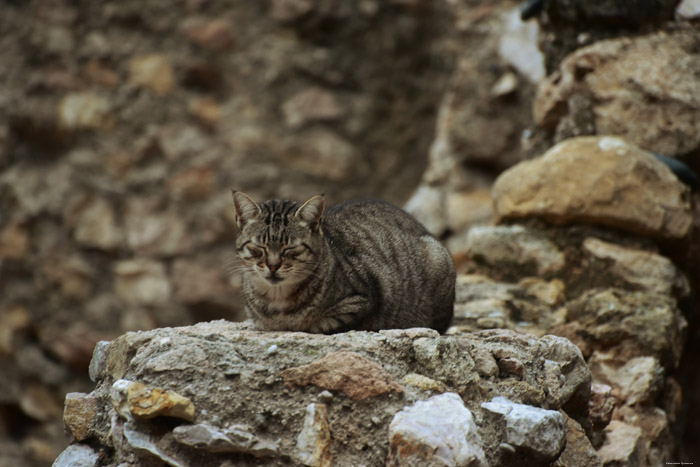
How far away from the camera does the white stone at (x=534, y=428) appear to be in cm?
256

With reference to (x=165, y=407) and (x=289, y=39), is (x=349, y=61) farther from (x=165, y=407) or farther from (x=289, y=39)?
(x=165, y=407)

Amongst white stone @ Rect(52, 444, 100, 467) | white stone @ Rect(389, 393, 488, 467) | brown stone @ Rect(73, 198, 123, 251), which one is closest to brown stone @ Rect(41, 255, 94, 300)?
brown stone @ Rect(73, 198, 123, 251)

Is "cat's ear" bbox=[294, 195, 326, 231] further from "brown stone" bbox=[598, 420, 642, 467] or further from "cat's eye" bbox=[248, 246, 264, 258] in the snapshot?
"brown stone" bbox=[598, 420, 642, 467]

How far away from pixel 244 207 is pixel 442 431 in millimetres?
1519

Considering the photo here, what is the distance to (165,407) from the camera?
2.42 meters

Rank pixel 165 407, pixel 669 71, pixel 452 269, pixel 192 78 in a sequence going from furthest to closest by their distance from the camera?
pixel 192 78, pixel 669 71, pixel 452 269, pixel 165 407

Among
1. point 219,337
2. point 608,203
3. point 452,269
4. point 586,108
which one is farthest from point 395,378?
point 586,108

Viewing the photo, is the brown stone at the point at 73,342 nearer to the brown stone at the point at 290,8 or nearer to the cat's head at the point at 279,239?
A: the cat's head at the point at 279,239

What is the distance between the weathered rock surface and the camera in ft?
8.02

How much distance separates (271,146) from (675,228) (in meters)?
2.89

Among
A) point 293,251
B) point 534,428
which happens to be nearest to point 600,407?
point 534,428

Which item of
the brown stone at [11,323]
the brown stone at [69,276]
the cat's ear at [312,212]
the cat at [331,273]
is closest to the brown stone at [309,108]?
the brown stone at [69,276]

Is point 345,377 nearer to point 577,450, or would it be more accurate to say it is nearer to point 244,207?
point 577,450

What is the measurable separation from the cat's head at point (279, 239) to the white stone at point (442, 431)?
39.8 inches
